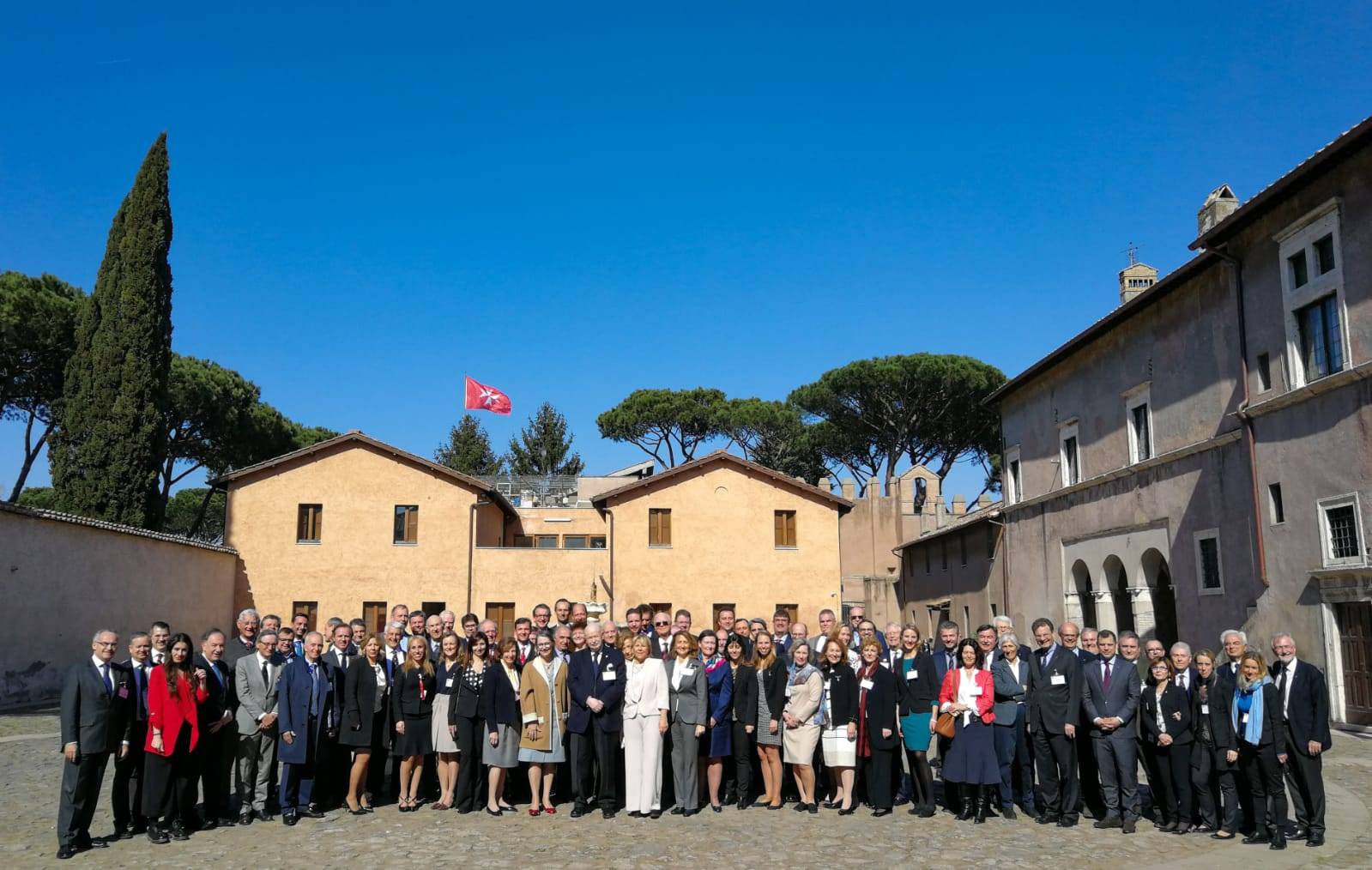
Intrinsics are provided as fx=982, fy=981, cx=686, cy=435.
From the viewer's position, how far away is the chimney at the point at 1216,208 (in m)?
23.2

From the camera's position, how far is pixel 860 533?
161 feet

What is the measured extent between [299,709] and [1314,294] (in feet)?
55.6

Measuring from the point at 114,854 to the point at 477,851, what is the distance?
2.92 meters

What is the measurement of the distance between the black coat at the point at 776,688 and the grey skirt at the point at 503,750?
98.6 inches

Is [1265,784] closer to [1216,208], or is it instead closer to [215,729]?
[215,729]

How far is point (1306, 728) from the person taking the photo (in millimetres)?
8195

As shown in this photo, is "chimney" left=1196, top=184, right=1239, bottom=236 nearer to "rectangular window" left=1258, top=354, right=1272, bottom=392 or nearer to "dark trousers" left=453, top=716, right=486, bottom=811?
"rectangular window" left=1258, top=354, right=1272, bottom=392

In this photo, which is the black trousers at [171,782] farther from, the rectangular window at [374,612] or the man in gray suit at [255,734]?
the rectangular window at [374,612]

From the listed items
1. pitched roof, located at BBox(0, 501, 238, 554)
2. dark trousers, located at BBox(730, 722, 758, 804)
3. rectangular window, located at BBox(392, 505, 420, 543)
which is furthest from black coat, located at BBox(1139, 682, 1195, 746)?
rectangular window, located at BBox(392, 505, 420, 543)

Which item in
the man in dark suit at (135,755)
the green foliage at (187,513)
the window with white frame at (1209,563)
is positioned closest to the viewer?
the man in dark suit at (135,755)

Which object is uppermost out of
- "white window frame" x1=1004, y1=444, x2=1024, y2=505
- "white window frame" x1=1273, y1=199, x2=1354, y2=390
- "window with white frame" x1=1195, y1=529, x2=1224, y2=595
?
"white window frame" x1=1273, y1=199, x2=1354, y2=390

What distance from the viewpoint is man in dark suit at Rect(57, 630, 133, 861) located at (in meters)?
7.91

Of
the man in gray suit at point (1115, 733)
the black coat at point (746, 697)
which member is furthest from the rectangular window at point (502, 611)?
the man in gray suit at point (1115, 733)

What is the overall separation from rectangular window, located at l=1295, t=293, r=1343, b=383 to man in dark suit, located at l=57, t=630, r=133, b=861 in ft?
58.2
